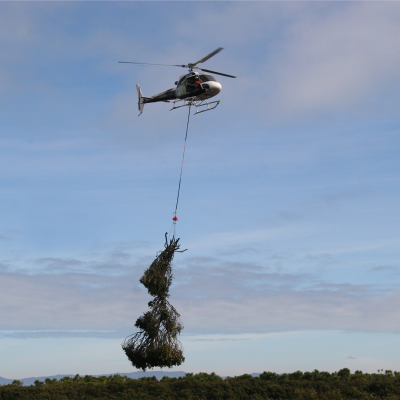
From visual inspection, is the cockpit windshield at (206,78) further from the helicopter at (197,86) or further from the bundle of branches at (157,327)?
the bundle of branches at (157,327)

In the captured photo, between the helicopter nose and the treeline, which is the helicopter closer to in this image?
the helicopter nose

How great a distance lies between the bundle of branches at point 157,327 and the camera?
2002 cm

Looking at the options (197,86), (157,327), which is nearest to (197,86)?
(197,86)

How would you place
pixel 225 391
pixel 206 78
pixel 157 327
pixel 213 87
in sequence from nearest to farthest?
pixel 157 327, pixel 213 87, pixel 206 78, pixel 225 391

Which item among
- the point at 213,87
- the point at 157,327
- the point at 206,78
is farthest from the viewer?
the point at 206,78

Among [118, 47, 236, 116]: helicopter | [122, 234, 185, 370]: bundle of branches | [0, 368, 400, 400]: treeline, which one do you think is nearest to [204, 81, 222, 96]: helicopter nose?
[118, 47, 236, 116]: helicopter

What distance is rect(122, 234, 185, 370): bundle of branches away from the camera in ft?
65.7

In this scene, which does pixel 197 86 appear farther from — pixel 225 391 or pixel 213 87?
pixel 225 391

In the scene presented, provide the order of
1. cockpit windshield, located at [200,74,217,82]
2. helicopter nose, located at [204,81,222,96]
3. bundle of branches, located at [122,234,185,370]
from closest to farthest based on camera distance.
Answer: bundle of branches, located at [122,234,185,370], helicopter nose, located at [204,81,222,96], cockpit windshield, located at [200,74,217,82]

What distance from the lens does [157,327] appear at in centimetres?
2048

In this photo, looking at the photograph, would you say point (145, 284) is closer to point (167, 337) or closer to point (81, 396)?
point (167, 337)

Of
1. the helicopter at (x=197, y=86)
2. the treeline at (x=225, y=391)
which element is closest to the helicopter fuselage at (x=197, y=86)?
the helicopter at (x=197, y=86)

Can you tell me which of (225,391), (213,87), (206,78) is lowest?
(225,391)

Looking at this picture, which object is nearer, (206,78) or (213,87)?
(213,87)
